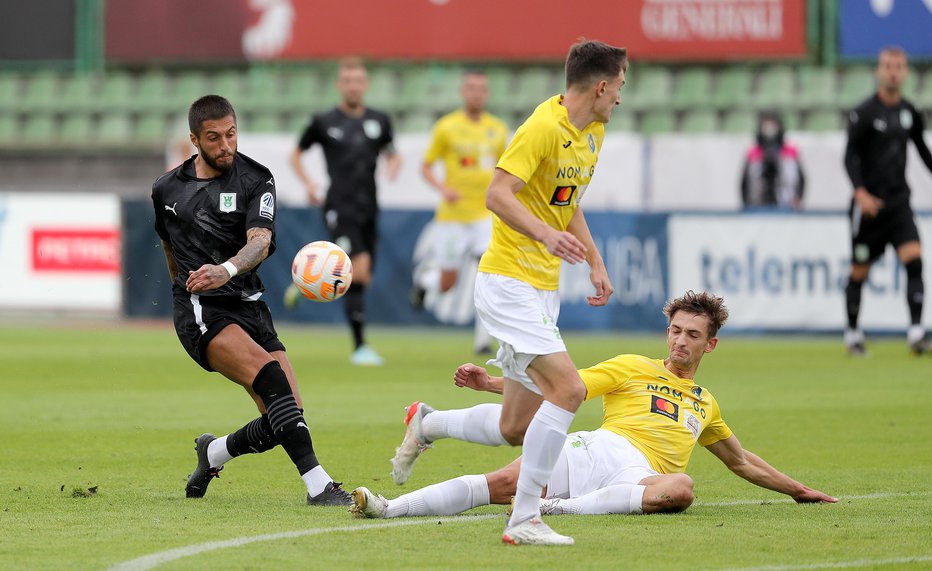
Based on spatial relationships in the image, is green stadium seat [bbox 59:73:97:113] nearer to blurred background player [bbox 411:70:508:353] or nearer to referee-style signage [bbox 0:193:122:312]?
referee-style signage [bbox 0:193:122:312]

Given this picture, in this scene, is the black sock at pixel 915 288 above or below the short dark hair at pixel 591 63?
below

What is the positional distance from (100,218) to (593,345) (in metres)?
7.11

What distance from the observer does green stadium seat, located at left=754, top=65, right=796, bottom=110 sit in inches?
850

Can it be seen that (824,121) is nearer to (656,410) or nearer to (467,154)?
(467,154)

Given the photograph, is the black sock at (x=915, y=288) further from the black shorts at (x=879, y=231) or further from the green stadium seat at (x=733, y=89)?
the green stadium seat at (x=733, y=89)

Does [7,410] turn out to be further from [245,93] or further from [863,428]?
[245,93]

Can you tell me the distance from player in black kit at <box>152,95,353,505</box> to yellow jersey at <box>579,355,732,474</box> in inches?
46.5

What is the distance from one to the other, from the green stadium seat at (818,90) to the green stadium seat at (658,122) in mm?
1734

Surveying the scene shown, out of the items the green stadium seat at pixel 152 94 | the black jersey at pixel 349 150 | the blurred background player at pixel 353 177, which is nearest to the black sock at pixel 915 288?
the blurred background player at pixel 353 177

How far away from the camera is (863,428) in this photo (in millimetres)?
9609

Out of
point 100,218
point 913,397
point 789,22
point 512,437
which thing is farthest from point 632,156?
point 512,437

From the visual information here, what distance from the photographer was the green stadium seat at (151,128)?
77.7 ft

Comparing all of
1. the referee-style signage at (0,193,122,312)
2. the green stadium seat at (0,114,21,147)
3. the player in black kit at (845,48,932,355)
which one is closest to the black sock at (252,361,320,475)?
the player in black kit at (845,48,932,355)

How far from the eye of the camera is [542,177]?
20.3 feet
